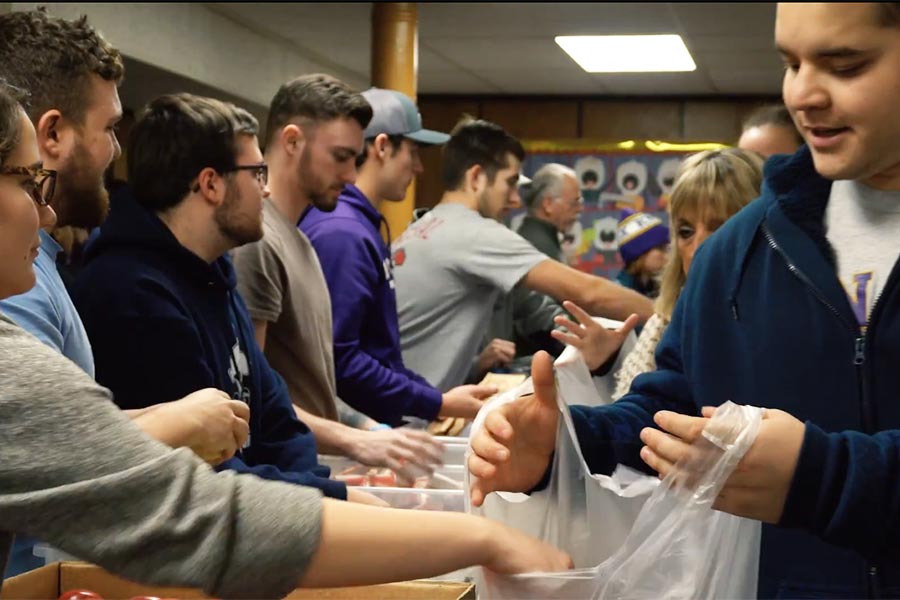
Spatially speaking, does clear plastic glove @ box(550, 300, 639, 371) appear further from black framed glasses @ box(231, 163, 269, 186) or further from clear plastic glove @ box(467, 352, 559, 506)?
clear plastic glove @ box(467, 352, 559, 506)

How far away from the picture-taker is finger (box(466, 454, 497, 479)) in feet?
4.51

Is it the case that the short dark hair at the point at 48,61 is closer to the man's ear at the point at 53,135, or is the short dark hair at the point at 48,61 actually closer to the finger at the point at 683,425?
the man's ear at the point at 53,135

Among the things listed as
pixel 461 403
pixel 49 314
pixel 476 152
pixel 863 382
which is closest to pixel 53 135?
pixel 49 314

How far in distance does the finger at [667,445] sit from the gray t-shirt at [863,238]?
0.99ft

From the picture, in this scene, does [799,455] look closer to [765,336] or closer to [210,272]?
[765,336]

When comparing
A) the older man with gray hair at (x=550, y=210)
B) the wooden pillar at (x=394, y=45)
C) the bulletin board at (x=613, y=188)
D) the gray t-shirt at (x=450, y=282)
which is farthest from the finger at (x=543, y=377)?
the bulletin board at (x=613, y=188)

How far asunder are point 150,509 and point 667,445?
1.83 feet

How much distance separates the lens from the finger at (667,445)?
1.22m

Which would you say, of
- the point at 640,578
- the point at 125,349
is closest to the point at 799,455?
the point at 640,578

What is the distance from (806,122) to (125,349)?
1231 mm

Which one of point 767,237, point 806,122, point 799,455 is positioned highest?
point 806,122

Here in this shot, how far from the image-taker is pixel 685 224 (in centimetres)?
241

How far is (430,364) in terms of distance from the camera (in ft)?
13.0

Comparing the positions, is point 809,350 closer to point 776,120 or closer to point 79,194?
point 79,194
